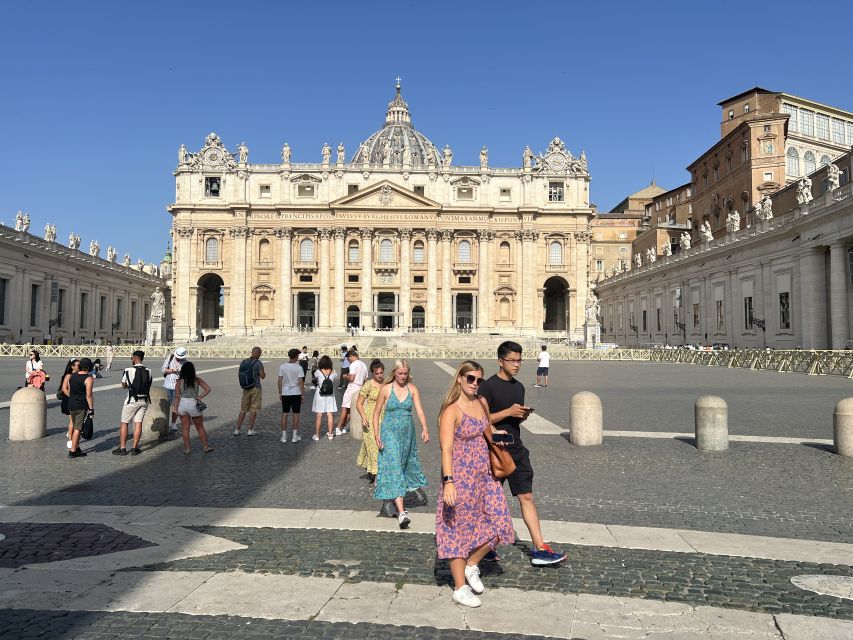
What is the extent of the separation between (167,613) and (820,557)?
4.83 m

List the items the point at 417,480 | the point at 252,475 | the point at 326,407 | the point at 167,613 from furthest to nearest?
the point at 326,407, the point at 252,475, the point at 417,480, the point at 167,613

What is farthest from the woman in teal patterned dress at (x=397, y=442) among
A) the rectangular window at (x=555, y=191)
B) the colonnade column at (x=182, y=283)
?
the rectangular window at (x=555, y=191)

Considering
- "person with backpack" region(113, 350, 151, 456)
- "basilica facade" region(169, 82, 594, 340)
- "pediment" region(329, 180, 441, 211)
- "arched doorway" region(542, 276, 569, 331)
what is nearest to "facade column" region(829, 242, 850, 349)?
"person with backpack" region(113, 350, 151, 456)

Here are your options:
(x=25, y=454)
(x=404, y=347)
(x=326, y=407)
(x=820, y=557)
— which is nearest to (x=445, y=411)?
(x=820, y=557)

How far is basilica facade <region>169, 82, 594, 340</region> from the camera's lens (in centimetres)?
6444

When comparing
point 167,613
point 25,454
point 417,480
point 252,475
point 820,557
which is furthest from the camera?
point 25,454

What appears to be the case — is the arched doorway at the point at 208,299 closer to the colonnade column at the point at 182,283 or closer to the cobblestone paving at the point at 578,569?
the colonnade column at the point at 182,283

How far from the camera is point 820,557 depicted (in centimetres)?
480

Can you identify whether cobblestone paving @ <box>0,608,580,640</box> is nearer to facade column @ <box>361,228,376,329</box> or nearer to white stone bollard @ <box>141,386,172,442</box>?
white stone bollard @ <box>141,386,172,442</box>

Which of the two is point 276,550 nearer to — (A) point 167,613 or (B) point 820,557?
(A) point 167,613

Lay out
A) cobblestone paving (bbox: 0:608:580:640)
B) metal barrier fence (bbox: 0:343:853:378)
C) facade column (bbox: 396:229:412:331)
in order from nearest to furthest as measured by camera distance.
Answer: cobblestone paving (bbox: 0:608:580:640) < metal barrier fence (bbox: 0:343:853:378) < facade column (bbox: 396:229:412:331)

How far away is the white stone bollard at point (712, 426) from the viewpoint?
914cm

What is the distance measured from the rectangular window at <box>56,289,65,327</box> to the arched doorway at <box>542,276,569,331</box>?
47.6 meters

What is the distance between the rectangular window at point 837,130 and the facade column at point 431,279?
120 feet
